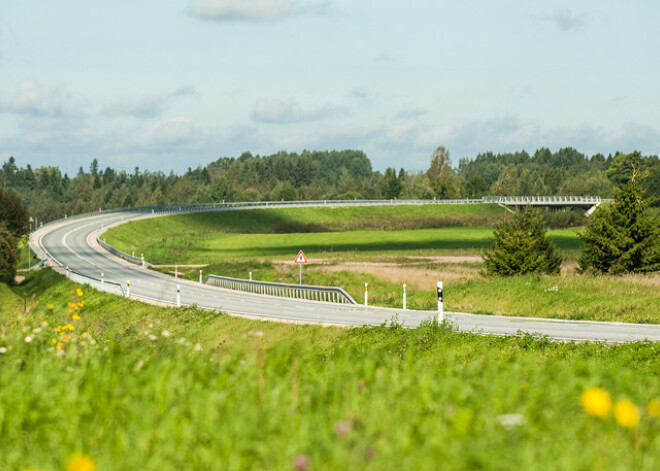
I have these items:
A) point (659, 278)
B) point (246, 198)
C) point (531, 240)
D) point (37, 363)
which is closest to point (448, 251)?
point (531, 240)

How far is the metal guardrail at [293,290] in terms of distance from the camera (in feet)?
118

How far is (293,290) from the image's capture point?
38.8 metres

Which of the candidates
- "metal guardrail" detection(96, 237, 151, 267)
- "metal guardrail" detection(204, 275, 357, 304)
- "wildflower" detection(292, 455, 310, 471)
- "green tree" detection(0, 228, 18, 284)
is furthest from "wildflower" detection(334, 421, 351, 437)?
"metal guardrail" detection(96, 237, 151, 267)

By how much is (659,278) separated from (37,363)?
30.7 meters

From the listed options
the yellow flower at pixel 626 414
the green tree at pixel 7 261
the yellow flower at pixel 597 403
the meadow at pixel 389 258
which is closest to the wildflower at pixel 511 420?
the yellow flower at pixel 597 403

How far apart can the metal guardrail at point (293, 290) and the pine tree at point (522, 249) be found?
10.4 m

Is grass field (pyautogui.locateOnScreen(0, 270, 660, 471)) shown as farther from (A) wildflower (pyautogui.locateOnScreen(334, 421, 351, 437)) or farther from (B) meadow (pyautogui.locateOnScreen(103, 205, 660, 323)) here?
(B) meadow (pyautogui.locateOnScreen(103, 205, 660, 323))

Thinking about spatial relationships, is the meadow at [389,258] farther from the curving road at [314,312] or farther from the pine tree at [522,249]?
the curving road at [314,312]

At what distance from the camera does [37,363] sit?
26.5ft

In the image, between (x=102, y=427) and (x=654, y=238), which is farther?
(x=654, y=238)

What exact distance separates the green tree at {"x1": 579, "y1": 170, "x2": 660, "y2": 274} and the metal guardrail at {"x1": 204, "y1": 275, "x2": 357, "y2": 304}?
48.0ft

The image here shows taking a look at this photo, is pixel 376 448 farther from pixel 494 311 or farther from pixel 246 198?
pixel 246 198

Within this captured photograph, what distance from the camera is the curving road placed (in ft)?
74.8

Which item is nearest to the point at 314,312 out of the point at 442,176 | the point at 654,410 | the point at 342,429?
the point at 654,410
